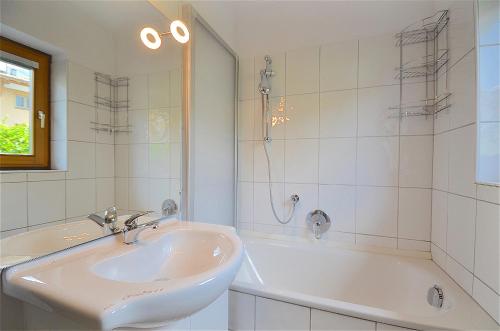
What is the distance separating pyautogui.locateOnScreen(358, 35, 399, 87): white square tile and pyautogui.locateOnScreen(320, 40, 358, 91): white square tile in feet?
0.14

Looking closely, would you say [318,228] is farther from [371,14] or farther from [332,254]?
[371,14]

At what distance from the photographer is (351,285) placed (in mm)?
1555

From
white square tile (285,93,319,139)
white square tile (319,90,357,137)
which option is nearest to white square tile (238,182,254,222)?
white square tile (285,93,319,139)

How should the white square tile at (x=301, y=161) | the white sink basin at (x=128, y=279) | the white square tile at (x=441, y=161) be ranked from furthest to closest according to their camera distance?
1. the white square tile at (x=301, y=161)
2. the white square tile at (x=441, y=161)
3. the white sink basin at (x=128, y=279)

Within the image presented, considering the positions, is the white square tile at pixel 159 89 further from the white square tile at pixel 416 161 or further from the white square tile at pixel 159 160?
the white square tile at pixel 416 161

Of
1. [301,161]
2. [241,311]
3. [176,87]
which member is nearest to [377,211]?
[301,161]

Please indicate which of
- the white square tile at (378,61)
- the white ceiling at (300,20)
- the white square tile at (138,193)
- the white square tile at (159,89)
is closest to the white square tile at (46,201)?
the white square tile at (138,193)

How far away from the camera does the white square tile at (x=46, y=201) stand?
0.70 meters

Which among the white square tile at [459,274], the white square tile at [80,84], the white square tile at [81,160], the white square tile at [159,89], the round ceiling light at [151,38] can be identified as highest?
the round ceiling light at [151,38]

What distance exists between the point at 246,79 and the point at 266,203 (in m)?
1.02

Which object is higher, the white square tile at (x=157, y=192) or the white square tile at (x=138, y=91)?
the white square tile at (x=138, y=91)

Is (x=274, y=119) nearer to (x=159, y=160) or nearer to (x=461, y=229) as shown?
(x=159, y=160)

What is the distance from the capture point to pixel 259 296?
1.13 meters

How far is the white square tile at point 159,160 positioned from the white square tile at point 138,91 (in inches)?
7.7
